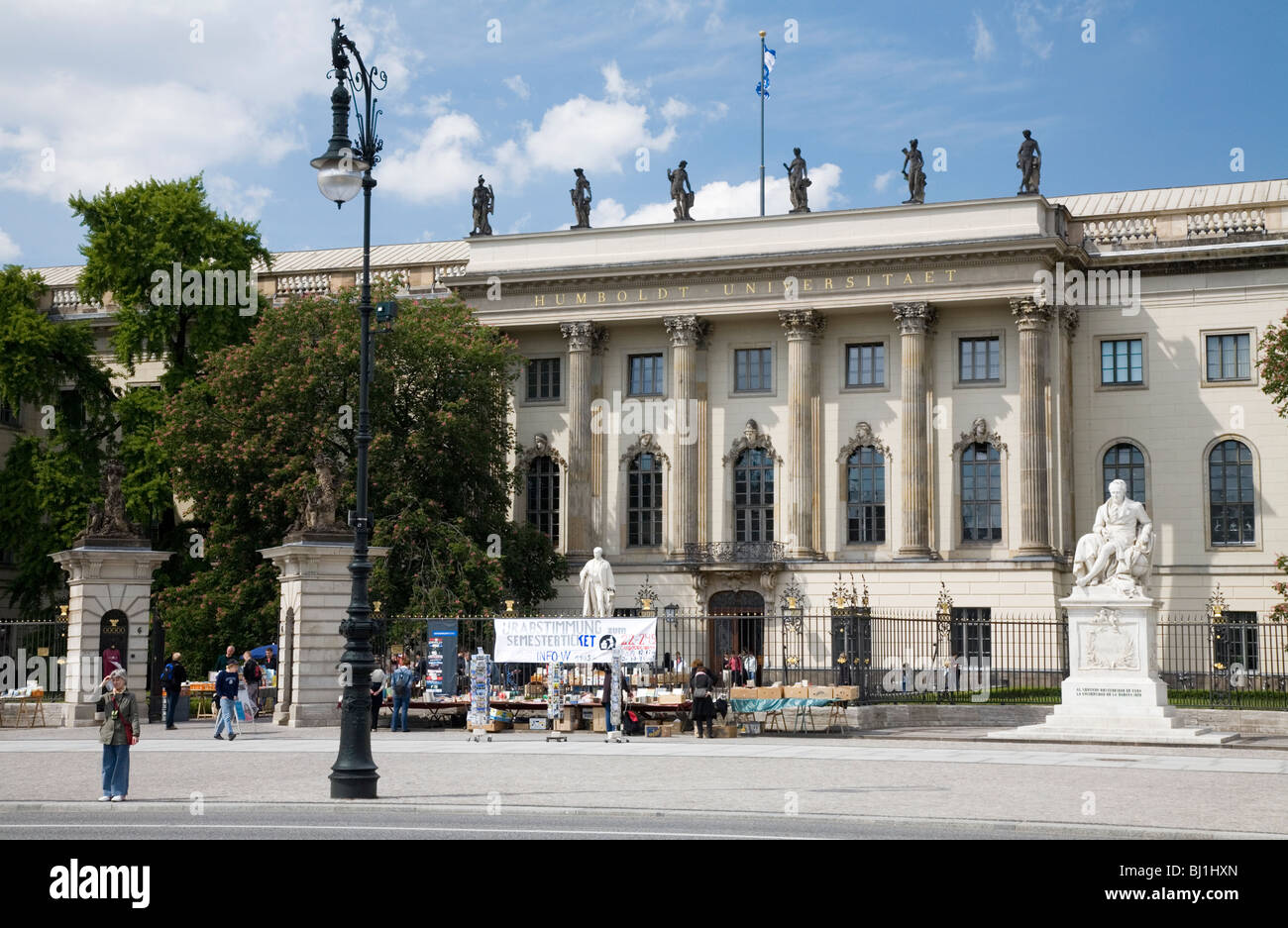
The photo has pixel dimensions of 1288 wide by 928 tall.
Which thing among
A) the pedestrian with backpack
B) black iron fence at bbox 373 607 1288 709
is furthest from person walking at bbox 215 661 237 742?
black iron fence at bbox 373 607 1288 709

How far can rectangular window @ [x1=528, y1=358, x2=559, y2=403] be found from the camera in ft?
197

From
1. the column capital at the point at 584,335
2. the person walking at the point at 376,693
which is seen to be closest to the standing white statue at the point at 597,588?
the person walking at the point at 376,693

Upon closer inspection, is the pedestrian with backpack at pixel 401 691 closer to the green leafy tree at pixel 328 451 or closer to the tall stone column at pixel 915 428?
the green leafy tree at pixel 328 451

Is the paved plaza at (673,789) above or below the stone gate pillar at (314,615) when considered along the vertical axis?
below

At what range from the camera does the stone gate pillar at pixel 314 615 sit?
32562mm

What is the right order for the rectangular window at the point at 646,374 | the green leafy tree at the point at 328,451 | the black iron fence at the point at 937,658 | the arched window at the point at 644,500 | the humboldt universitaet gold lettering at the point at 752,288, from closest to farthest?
the black iron fence at the point at 937,658, the green leafy tree at the point at 328,451, the humboldt universitaet gold lettering at the point at 752,288, the arched window at the point at 644,500, the rectangular window at the point at 646,374

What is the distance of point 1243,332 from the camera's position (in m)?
53.3

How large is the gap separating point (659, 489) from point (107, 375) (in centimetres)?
2044

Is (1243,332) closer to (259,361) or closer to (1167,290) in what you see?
(1167,290)

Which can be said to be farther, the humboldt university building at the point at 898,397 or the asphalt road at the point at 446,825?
the humboldt university building at the point at 898,397

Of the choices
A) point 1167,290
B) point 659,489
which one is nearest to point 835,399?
point 659,489

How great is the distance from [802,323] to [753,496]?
6.55 meters

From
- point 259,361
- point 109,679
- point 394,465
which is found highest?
point 259,361

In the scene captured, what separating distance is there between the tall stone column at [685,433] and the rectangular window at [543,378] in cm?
487
